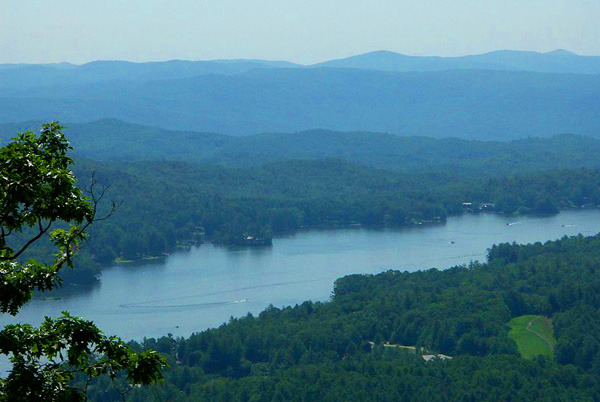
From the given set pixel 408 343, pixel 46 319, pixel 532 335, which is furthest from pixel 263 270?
pixel 46 319

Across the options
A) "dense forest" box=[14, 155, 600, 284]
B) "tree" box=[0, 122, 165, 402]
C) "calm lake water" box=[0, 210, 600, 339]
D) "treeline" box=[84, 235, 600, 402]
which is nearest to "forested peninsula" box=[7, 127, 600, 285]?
"dense forest" box=[14, 155, 600, 284]

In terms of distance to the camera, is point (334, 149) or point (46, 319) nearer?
point (46, 319)

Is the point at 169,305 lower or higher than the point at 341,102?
lower

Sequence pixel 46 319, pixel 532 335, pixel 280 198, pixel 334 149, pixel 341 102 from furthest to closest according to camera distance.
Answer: pixel 341 102 < pixel 334 149 < pixel 280 198 < pixel 532 335 < pixel 46 319

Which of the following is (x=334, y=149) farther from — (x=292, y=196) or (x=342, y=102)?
(x=342, y=102)

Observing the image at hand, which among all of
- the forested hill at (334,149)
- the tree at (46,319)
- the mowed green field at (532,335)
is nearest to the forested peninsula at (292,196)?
the forested hill at (334,149)

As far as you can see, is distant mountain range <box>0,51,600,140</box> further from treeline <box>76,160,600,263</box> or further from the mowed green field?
the mowed green field
